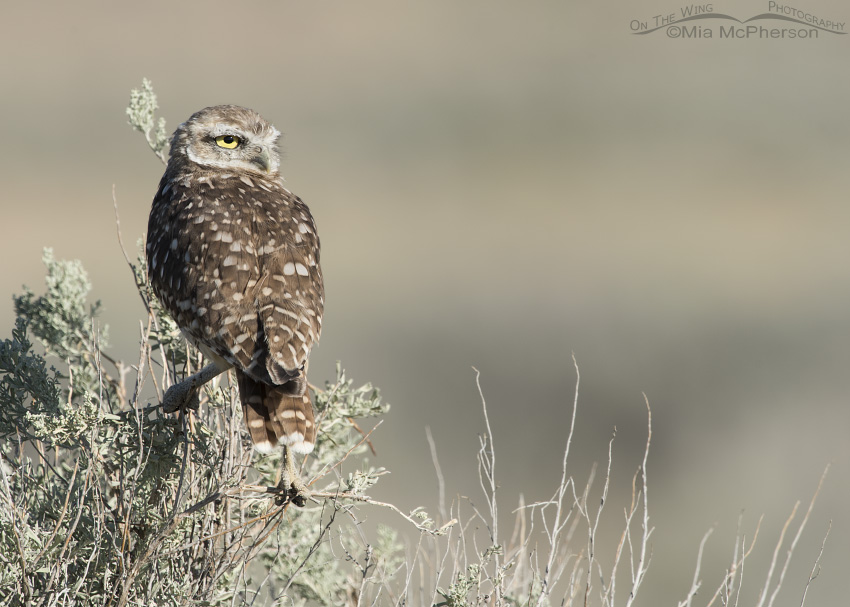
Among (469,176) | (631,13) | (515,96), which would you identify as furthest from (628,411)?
(631,13)

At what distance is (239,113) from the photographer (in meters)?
4.97

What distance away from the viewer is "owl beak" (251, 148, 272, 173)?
4.96 m

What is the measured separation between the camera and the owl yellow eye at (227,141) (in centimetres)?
494

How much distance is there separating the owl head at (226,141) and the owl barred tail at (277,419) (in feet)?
5.46

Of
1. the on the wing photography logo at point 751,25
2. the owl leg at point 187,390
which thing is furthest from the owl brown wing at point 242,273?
the on the wing photography logo at point 751,25

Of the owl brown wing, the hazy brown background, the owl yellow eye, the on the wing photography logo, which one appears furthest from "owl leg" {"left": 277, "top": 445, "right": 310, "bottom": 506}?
the on the wing photography logo

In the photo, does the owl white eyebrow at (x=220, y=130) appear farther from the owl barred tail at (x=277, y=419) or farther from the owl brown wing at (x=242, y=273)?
the owl barred tail at (x=277, y=419)

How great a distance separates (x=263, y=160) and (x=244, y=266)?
1.07 m

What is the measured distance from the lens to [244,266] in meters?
4.09

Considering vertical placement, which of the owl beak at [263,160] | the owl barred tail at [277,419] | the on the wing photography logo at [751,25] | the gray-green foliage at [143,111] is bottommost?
the owl barred tail at [277,419]

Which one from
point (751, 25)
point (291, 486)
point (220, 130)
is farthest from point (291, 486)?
point (751, 25)

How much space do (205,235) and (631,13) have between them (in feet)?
134

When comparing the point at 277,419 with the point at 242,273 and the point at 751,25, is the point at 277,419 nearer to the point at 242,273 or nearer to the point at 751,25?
the point at 242,273

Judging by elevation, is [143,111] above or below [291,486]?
above
